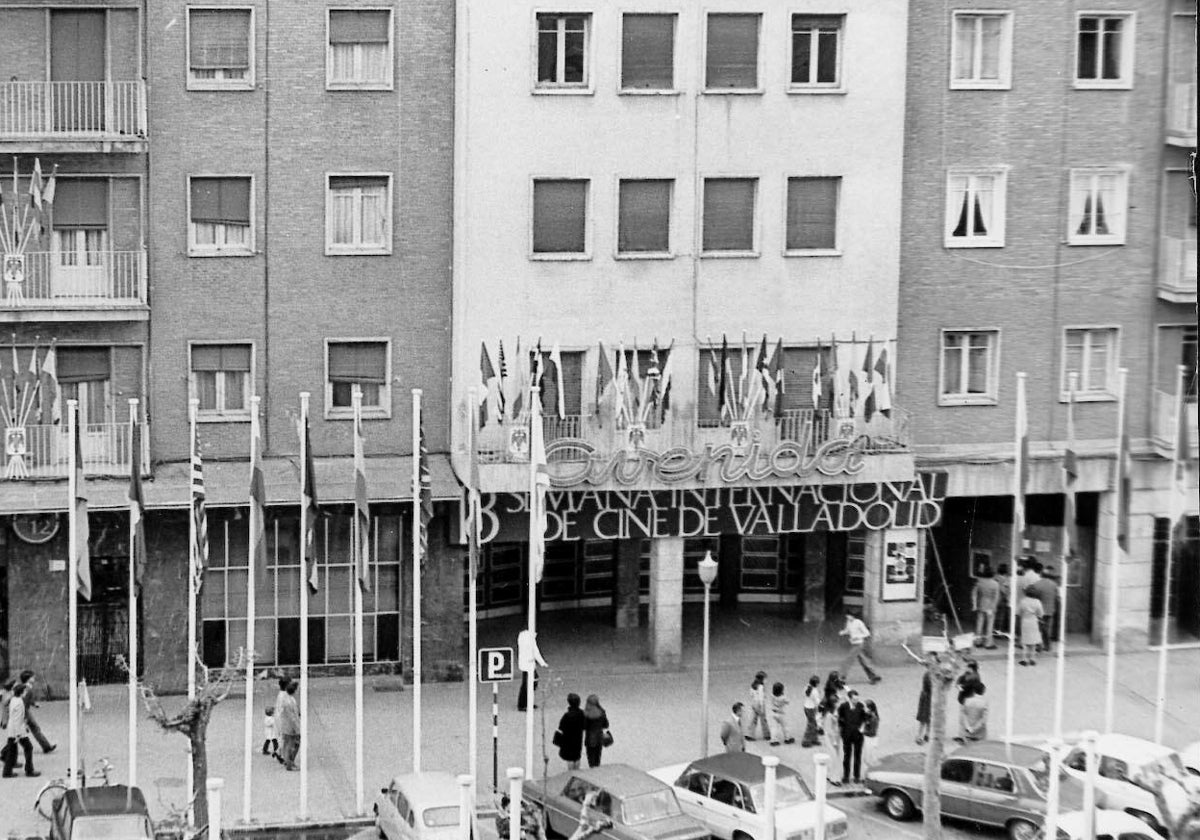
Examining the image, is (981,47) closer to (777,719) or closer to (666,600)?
(666,600)

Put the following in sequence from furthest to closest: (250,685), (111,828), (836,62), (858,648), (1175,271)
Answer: (858,648) < (1175,271) < (836,62) < (250,685) < (111,828)

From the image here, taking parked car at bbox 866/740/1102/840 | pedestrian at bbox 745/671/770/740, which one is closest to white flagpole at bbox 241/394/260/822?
pedestrian at bbox 745/671/770/740

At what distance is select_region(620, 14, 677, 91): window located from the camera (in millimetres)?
A: 45188

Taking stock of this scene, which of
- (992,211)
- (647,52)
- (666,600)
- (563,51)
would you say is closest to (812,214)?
(992,211)

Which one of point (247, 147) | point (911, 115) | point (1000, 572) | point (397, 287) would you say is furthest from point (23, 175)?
point (1000, 572)

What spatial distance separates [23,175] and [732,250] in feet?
48.0

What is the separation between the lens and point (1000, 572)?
50.0 meters

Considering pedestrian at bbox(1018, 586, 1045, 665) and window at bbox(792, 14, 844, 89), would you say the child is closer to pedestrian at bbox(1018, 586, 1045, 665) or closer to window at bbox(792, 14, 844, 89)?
pedestrian at bbox(1018, 586, 1045, 665)

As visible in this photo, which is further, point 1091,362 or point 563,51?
point 1091,362

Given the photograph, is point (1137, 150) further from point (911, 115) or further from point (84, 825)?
point (84, 825)

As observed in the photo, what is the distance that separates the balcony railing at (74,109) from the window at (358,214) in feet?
13.8

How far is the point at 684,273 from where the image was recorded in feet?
151

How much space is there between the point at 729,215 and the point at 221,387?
1125cm

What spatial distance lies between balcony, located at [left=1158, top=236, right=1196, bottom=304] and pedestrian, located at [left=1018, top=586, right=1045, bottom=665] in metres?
7.06
